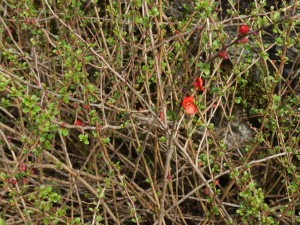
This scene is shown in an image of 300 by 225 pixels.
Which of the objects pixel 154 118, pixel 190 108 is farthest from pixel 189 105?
pixel 154 118

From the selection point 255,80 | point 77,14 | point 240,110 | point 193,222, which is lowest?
point 193,222

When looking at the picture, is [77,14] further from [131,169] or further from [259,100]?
[259,100]

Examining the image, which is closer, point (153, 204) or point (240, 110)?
point (153, 204)

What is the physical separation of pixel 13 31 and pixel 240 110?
151 centimetres

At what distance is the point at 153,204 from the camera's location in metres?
2.25

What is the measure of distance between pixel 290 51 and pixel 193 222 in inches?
40.9

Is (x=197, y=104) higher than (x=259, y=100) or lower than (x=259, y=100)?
higher

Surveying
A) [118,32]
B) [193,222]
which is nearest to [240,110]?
[193,222]

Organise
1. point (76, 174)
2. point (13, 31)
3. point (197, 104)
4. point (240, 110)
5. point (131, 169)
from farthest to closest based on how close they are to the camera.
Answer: point (13, 31), point (240, 110), point (131, 169), point (76, 174), point (197, 104)

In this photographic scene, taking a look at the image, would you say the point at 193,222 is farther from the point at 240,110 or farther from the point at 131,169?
the point at 240,110

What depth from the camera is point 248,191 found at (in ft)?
5.14

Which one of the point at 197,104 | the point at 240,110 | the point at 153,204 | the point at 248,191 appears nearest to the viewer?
the point at 248,191

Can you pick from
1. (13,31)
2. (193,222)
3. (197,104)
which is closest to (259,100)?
(193,222)

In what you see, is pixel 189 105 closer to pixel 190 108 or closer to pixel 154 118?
pixel 190 108
